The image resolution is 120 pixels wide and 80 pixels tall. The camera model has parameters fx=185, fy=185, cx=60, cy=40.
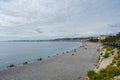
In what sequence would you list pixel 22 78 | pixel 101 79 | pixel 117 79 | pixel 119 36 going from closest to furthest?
pixel 117 79 → pixel 101 79 → pixel 22 78 → pixel 119 36

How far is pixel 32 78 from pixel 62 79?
601 cm

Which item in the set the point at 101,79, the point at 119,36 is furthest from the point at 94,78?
the point at 119,36

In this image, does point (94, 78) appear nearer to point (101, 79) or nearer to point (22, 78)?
point (101, 79)

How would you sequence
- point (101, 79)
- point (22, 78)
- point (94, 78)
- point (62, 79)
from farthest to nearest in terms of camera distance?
point (22, 78)
point (62, 79)
point (94, 78)
point (101, 79)

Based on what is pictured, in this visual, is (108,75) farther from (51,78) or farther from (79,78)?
(51,78)

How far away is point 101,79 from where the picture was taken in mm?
21344

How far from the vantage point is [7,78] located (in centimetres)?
3650

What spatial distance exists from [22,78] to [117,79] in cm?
2131

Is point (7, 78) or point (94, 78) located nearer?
point (94, 78)

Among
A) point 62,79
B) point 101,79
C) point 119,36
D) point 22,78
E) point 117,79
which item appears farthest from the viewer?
point 119,36

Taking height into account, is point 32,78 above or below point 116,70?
below

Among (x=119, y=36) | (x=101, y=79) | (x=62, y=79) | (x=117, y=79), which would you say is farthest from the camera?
(x=119, y=36)

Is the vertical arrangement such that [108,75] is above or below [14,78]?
above

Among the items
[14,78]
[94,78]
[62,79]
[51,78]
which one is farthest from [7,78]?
[94,78]
